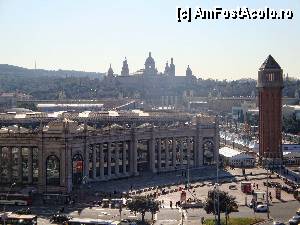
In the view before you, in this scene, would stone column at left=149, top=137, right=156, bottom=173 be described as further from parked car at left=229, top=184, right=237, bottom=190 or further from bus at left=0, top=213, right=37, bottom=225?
bus at left=0, top=213, right=37, bottom=225

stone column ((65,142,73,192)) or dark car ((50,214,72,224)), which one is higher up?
stone column ((65,142,73,192))

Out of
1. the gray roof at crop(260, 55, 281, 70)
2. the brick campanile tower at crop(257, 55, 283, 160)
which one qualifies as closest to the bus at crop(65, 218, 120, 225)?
the brick campanile tower at crop(257, 55, 283, 160)

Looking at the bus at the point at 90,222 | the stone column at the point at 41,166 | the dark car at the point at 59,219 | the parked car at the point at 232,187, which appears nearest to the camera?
the bus at the point at 90,222

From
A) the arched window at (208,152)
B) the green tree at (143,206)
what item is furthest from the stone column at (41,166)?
the arched window at (208,152)

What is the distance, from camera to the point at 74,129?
78.6 metres

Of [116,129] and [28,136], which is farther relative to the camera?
[116,129]

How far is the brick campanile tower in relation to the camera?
10506 centimetres

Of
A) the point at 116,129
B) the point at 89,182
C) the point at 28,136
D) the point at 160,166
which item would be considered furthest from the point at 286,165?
the point at 28,136

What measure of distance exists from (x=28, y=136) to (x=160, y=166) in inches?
954

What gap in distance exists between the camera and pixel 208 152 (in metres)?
101

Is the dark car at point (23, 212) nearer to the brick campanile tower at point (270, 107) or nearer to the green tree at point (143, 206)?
the green tree at point (143, 206)

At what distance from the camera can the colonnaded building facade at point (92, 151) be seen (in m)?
76.1

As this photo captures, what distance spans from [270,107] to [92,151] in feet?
119

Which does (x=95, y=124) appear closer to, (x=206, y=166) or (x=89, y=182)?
(x=206, y=166)
